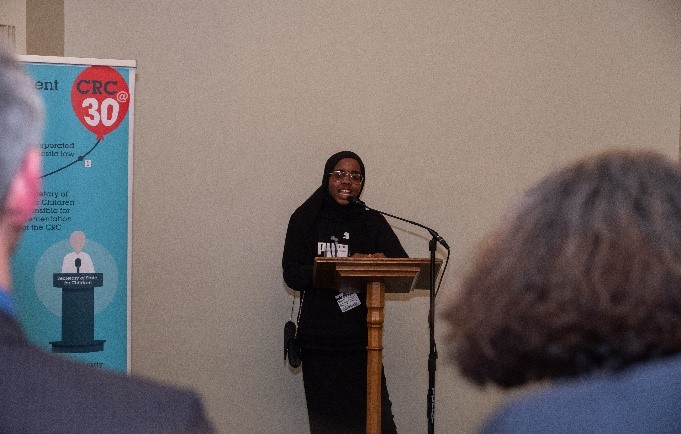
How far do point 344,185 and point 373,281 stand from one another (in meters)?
0.90

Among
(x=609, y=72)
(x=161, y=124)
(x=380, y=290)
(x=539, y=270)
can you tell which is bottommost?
(x=380, y=290)

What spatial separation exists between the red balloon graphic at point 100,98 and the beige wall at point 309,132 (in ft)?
5.31

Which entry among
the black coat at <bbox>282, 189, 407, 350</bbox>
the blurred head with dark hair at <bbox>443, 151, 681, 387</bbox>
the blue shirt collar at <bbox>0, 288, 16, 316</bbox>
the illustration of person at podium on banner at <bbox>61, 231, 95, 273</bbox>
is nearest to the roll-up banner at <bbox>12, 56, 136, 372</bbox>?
the illustration of person at podium on banner at <bbox>61, 231, 95, 273</bbox>

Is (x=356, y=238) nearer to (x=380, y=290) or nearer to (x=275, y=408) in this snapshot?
(x=380, y=290)

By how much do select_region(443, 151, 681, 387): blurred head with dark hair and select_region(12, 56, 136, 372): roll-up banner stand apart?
98.6 inches

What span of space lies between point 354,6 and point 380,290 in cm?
220

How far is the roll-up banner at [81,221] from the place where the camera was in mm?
3361

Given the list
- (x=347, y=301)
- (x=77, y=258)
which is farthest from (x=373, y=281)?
(x=77, y=258)

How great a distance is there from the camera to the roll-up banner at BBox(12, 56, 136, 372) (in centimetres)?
336

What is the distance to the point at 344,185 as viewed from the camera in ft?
15.2

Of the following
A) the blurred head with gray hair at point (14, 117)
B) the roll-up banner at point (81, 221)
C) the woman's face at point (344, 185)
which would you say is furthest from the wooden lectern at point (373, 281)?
the blurred head with gray hair at point (14, 117)

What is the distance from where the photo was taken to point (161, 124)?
509 cm

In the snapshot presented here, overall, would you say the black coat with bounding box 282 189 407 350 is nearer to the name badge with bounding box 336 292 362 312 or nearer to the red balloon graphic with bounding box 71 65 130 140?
the name badge with bounding box 336 292 362 312

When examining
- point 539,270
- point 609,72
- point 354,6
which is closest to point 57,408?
point 539,270
